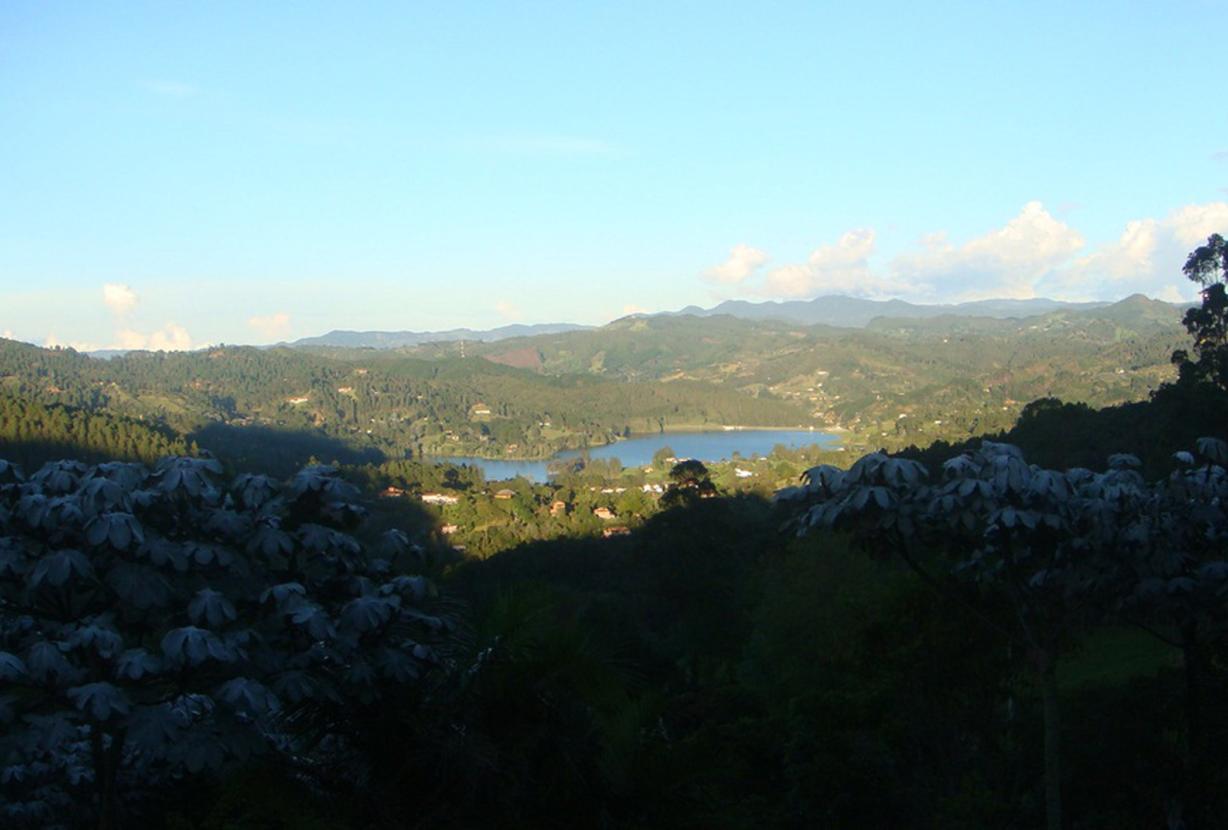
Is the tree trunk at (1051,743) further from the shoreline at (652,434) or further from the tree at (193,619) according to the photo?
the shoreline at (652,434)

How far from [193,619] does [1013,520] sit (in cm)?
281

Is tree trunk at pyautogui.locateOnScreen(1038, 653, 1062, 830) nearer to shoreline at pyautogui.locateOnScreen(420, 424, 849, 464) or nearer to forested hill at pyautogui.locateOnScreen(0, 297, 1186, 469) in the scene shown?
forested hill at pyautogui.locateOnScreen(0, 297, 1186, 469)

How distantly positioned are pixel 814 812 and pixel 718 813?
218cm

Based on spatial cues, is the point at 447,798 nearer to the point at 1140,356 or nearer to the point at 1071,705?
the point at 1071,705

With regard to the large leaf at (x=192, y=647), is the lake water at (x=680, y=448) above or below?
below

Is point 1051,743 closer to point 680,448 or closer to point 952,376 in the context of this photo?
point 680,448

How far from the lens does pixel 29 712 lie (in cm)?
312

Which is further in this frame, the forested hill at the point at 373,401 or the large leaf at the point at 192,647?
the forested hill at the point at 373,401

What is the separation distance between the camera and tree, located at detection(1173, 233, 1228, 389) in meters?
17.3

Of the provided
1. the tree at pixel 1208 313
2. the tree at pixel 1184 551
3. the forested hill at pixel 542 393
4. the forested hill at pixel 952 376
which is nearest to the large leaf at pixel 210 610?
the tree at pixel 1184 551

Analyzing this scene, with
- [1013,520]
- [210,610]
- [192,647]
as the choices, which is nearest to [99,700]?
[192,647]

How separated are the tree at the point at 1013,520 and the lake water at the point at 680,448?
85.6 meters

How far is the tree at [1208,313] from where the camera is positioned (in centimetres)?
1734

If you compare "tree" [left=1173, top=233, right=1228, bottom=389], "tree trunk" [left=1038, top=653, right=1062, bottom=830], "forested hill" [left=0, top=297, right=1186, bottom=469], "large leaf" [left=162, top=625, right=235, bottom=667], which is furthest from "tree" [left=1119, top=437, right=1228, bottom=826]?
"forested hill" [left=0, top=297, right=1186, bottom=469]
